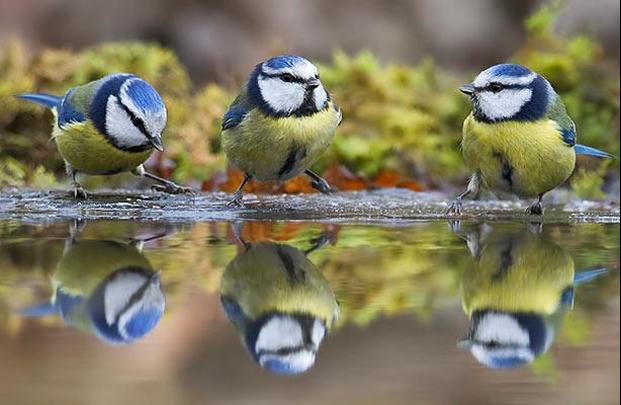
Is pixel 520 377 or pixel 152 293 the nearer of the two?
pixel 520 377

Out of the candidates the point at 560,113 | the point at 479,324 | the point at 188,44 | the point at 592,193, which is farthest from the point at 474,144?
the point at 188,44

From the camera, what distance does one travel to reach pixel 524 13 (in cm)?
813

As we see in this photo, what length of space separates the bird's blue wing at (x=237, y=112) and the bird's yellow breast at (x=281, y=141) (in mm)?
19

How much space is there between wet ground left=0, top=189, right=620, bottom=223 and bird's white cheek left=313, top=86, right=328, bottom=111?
369mm

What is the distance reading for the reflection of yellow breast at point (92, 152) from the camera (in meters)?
4.38

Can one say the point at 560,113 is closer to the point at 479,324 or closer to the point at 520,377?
the point at 479,324

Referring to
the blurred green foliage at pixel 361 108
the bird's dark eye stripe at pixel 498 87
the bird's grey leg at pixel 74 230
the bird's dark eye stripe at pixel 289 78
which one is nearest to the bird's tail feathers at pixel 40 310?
the bird's grey leg at pixel 74 230

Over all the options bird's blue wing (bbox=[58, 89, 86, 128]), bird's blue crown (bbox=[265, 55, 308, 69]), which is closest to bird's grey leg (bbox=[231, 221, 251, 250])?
bird's blue crown (bbox=[265, 55, 308, 69])

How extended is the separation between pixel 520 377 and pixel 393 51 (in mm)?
6624

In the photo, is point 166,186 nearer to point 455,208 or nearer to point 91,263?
point 455,208

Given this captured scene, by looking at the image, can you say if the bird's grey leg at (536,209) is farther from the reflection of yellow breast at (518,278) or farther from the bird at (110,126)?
the bird at (110,126)

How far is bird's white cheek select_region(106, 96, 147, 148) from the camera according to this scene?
4.27 m

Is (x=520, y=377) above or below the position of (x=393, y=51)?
below

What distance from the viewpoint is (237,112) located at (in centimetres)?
433
